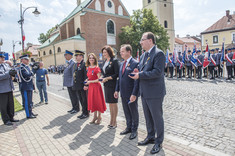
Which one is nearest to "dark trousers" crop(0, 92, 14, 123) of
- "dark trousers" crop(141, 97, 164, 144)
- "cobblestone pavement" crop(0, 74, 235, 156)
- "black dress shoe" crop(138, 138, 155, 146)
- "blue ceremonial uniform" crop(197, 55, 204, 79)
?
"cobblestone pavement" crop(0, 74, 235, 156)

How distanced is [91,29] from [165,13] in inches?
985

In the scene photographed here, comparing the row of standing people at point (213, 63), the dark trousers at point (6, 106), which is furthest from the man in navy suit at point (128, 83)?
the row of standing people at point (213, 63)

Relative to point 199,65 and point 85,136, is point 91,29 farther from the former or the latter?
point 85,136

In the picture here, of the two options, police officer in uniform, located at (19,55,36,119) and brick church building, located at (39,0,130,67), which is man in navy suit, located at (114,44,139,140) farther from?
brick church building, located at (39,0,130,67)

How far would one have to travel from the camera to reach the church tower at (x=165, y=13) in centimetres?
4859

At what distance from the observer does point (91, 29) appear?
3684 cm

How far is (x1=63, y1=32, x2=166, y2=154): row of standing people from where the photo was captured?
314cm

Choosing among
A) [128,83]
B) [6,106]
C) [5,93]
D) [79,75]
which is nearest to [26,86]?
[5,93]

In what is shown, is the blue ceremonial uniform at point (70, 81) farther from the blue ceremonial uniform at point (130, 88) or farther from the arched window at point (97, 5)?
the arched window at point (97, 5)

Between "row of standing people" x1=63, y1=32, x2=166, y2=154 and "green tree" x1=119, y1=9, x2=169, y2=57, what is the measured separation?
32.9m

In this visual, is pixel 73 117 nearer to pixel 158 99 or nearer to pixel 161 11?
pixel 158 99

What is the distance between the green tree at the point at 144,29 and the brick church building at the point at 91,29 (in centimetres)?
339

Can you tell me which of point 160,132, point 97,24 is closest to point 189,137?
point 160,132

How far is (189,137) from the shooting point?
12.4 ft
